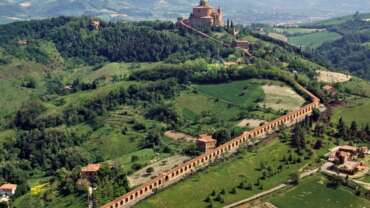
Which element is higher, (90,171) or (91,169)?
(91,169)

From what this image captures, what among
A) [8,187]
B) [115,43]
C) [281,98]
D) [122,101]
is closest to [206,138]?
[281,98]

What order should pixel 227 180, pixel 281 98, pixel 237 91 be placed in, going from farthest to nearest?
pixel 237 91 → pixel 281 98 → pixel 227 180

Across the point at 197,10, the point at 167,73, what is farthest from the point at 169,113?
the point at 197,10

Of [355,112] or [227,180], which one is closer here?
[227,180]

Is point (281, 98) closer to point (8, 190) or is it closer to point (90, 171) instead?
point (90, 171)

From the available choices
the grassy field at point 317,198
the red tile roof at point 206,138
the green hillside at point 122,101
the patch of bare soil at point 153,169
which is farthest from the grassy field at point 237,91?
the grassy field at point 317,198

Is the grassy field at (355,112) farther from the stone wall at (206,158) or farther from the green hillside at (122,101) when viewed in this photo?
the stone wall at (206,158)
